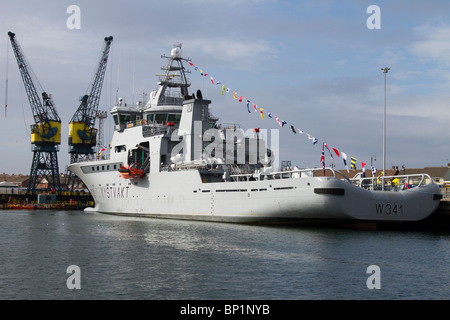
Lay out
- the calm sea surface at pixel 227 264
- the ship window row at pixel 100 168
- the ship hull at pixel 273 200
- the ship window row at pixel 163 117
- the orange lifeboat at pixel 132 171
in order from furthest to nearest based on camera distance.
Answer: the ship window row at pixel 100 168 → the ship window row at pixel 163 117 → the orange lifeboat at pixel 132 171 → the ship hull at pixel 273 200 → the calm sea surface at pixel 227 264

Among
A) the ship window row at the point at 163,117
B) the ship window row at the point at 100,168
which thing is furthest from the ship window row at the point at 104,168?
the ship window row at the point at 163,117

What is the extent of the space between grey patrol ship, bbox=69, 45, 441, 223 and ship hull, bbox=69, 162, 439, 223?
61mm

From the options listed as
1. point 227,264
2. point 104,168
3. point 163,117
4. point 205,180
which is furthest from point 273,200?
point 104,168

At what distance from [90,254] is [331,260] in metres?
10.6

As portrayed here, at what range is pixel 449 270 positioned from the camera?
19.2 meters

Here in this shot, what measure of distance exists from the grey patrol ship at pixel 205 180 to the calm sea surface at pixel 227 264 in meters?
1.73

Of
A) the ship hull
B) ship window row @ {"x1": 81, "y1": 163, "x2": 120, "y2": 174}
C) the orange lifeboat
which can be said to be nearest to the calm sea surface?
the ship hull

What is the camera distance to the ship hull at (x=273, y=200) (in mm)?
29484

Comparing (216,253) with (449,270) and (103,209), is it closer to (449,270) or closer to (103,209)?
(449,270)

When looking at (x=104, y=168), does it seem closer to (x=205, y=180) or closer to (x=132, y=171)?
(x=132, y=171)

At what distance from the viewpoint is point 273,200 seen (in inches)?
1247

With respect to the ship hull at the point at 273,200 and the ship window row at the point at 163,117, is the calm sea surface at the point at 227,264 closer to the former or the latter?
the ship hull at the point at 273,200

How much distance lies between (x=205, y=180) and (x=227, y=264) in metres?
16.8
